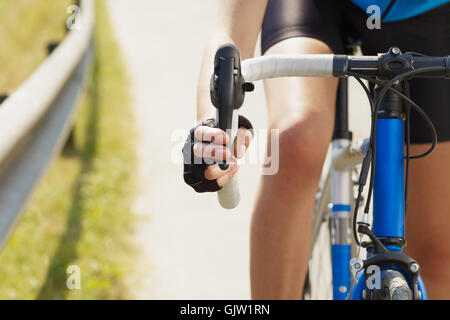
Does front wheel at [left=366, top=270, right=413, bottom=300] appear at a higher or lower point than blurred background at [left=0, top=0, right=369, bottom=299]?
lower

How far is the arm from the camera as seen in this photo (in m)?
1.89

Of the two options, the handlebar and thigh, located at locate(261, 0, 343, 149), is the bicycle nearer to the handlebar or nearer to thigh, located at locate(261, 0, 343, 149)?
the handlebar

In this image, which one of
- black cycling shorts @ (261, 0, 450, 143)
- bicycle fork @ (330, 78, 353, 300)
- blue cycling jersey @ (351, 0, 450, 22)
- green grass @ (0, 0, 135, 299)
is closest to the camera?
blue cycling jersey @ (351, 0, 450, 22)

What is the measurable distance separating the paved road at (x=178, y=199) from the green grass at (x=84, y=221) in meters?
0.14

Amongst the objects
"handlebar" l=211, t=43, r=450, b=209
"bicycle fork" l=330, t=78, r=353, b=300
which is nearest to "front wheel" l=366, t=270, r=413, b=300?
"handlebar" l=211, t=43, r=450, b=209

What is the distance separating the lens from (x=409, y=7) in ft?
7.64

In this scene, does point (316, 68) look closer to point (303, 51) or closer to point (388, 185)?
point (388, 185)

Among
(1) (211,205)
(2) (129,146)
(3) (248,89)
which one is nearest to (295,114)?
(3) (248,89)

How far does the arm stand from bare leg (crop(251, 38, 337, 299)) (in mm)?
298

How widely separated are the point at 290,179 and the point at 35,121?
69.3 inches

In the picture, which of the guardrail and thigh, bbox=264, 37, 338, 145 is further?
the guardrail

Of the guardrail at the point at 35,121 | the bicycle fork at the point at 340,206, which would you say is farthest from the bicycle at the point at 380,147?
the guardrail at the point at 35,121

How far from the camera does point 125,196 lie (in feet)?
17.0

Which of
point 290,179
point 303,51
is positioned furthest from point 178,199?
point 303,51
